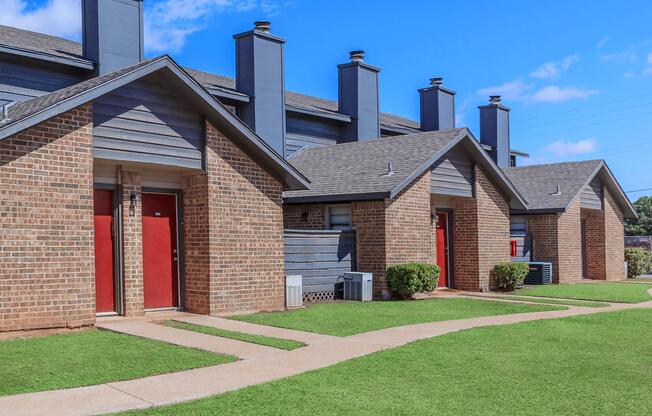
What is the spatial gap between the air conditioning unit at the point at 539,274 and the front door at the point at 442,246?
3956 millimetres

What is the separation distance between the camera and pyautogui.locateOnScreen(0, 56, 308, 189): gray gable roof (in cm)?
1025

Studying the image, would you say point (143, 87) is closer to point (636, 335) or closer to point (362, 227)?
point (362, 227)

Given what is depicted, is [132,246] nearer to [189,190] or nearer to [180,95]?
[189,190]

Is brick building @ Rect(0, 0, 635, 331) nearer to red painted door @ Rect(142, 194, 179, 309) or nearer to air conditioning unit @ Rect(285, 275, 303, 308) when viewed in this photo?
red painted door @ Rect(142, 194, 179, 309)

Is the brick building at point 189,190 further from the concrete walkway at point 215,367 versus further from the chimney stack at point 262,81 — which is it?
the concrete walkway at point 215,367

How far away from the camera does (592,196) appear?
26.6 m

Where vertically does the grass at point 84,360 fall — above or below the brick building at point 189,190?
below

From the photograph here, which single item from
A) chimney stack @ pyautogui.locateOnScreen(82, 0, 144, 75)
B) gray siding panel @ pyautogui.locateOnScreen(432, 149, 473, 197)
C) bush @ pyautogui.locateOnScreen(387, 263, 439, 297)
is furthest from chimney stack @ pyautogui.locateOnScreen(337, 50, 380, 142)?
bush @ pyautogui.locateOnScreen(387, 263, 439, 297)

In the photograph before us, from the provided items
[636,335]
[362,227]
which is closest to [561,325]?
[636,335]

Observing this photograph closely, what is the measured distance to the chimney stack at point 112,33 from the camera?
1764 cm

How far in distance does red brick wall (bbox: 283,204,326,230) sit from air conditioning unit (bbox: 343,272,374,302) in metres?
2.08

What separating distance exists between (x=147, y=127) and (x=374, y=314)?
5.66 metres

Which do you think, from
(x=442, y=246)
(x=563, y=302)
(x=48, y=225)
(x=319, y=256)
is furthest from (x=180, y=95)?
(x=563, y=302)

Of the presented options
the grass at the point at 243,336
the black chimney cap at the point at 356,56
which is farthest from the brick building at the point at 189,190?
the black chimney cap at the point at 356,56
